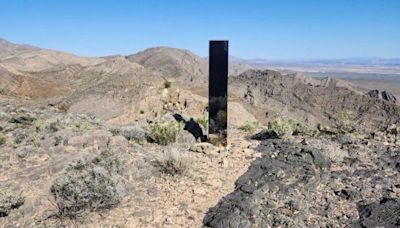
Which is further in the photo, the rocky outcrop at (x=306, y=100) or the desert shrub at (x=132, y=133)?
the rocky outcrop at (x=306, y=100)

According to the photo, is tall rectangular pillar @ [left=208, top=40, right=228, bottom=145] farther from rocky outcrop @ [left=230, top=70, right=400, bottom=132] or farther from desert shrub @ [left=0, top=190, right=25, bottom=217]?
rocky outcrop @ [left=230, top=70, right=400, bottom=132]

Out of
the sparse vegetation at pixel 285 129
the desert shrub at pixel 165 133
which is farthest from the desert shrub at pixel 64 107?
the sparse vegetation at pixel 285 129

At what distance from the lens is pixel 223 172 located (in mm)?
9016

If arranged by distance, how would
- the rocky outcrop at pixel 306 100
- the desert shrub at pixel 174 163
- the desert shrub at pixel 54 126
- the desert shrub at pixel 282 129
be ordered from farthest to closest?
the rocky outcrop at pixel 306 100 < the desert shrub at pixel 54 126 < the desert shrub at pixel 282 129 < the desert shrub at pixel 174 163

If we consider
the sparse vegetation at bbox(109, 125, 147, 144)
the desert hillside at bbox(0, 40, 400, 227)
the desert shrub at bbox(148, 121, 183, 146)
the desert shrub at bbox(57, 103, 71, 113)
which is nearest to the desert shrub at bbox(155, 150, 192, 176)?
the desert hillside at bbox(0, 40, 400, 227)

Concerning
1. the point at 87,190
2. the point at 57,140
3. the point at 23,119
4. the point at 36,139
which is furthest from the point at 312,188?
the point at 23,119

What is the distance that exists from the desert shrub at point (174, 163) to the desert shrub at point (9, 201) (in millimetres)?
2481

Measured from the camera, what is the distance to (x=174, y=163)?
8586 mm

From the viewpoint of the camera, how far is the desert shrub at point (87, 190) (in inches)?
283

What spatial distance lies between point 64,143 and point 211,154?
338 centimetres

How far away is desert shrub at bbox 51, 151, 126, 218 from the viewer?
23.6 feet

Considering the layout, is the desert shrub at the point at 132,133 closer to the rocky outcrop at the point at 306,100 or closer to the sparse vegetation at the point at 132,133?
the sparse vegetation at the point at 132,133

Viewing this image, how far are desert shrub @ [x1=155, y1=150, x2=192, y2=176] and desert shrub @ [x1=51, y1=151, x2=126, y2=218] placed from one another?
95 cm

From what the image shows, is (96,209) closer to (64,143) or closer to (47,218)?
(47,218)
